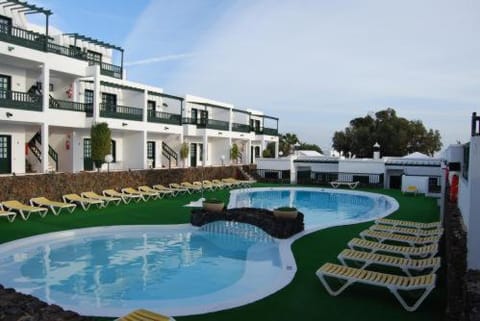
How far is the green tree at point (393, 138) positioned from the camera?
47344 millimetres

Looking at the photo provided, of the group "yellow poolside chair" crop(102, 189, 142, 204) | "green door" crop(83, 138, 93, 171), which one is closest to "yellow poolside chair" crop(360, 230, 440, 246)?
"yellow poolside chair" crop(102, 189, 142, 204)

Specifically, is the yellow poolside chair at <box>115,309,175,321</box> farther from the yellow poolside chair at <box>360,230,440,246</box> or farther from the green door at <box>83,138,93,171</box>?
the green door at <box>83,138,93,171</box>

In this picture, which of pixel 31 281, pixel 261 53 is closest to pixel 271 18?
pixel 261 53

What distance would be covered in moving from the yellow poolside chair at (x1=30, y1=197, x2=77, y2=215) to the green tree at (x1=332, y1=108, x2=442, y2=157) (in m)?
38.4

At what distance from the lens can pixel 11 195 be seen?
16.2m

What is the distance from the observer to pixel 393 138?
47125 millimetres

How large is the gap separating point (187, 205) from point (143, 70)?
1950 cm

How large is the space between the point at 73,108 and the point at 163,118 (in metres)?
7.13

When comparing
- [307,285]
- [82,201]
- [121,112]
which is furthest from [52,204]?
[307,285]

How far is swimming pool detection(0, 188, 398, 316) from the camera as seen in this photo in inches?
308

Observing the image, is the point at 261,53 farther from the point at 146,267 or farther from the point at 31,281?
the point at 31,281

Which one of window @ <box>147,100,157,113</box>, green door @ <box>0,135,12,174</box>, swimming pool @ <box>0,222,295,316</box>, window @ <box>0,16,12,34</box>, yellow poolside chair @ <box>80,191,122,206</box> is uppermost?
window @ <box>0,16,12,34</box>

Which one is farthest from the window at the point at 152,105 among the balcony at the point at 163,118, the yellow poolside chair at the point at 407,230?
the yellow poolside chair at the point at 407,230

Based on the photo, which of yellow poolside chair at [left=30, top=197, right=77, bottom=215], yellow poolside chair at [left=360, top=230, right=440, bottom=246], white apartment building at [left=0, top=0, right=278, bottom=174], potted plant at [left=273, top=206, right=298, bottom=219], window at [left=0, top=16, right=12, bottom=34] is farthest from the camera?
white apartment building at [left=0, top=0, right=278, bottom=174]
